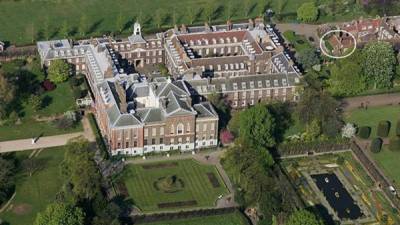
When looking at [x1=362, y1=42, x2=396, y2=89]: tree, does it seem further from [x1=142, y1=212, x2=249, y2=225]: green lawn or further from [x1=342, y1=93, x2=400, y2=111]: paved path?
[x1=142, y1=212, x2=249, y2=225]: green lawn

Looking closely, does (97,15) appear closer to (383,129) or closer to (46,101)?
(46,101)

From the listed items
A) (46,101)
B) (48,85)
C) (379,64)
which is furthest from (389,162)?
(48,85)

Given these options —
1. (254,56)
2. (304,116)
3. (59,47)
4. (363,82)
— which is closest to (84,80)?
(59,47)

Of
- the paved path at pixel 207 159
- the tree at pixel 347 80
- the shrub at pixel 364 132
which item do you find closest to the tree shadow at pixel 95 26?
the paved path at pixel 207 159

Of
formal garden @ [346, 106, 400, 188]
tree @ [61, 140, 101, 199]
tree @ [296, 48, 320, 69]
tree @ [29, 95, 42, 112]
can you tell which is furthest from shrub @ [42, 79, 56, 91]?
formal garden @ [346, 106, 400, 188]

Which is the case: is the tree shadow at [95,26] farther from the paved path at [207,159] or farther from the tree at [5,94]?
the paved path at [207,159]

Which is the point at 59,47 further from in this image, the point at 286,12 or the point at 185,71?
the point at 286,12
